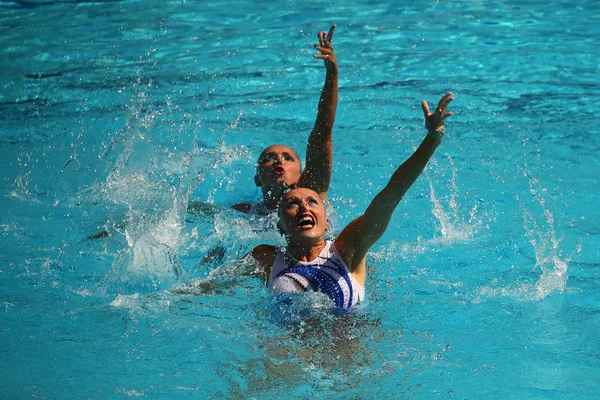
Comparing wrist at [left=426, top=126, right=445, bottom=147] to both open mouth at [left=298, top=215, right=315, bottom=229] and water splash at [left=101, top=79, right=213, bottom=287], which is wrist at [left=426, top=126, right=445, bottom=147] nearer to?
open mouth at [left=298, top=215, right=315, bottom=229]

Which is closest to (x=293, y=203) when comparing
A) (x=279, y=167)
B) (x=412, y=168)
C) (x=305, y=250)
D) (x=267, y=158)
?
(x=305, y=250)

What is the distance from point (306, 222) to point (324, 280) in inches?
11.8

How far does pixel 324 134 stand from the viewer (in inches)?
185

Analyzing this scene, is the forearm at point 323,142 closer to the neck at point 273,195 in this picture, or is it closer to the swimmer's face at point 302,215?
the neck at point 273,195

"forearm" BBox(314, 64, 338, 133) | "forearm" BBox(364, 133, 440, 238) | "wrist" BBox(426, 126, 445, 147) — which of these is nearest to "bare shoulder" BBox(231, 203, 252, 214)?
"forearm" BBox(314, 64, 338, 133)

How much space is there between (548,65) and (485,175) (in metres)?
2.52

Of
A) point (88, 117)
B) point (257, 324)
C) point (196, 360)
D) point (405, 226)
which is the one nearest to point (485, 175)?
point (405, 226)

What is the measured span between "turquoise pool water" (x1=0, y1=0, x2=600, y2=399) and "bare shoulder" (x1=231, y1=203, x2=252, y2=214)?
0.24 metres

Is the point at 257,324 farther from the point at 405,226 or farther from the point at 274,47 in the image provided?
the point at 274,47

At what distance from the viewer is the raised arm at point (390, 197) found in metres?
3.32

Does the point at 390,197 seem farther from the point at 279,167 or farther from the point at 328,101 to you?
the point at 279,167

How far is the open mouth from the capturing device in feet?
12.6

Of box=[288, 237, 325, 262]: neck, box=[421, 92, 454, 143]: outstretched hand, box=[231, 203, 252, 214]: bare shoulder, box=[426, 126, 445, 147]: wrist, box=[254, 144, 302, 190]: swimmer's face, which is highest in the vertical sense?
box=[421, 92, 454, 143]: outstretched hand

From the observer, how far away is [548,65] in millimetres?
7977
